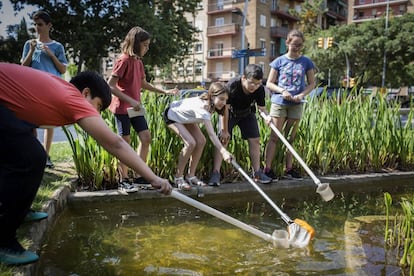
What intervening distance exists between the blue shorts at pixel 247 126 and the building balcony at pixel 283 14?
35.3 metres

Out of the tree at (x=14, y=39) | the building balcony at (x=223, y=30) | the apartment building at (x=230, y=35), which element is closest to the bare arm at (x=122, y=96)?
the tree at (x=14, y=39)

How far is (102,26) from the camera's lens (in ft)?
57.1

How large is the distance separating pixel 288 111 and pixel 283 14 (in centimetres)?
3637

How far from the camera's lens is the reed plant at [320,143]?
142 inches

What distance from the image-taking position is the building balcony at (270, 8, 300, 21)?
36969 millimetres

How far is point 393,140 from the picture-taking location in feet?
15.2

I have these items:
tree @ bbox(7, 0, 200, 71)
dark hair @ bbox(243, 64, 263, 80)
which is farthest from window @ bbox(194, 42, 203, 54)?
dark hair @ bbox(243, 64, 263, 80)

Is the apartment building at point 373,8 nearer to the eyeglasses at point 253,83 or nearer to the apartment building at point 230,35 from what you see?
the apartment building at point 230,35

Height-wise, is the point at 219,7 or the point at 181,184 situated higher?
the point at 219,7

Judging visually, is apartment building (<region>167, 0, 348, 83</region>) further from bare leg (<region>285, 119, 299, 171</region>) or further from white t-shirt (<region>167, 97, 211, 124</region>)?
white t-shirt (<region>167, 97, 211, 124</region>)

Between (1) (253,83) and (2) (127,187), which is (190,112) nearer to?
(1) (253,83)

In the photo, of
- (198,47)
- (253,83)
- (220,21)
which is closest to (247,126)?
(253,83)

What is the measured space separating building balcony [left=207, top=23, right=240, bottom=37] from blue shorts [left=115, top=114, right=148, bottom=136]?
33014 mm

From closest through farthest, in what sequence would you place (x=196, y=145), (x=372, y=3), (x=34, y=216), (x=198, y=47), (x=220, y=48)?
(x=34, y=216), (x=196, y=145), (x=220, y=48), (x=198, y=47), (x=372, y=3)
